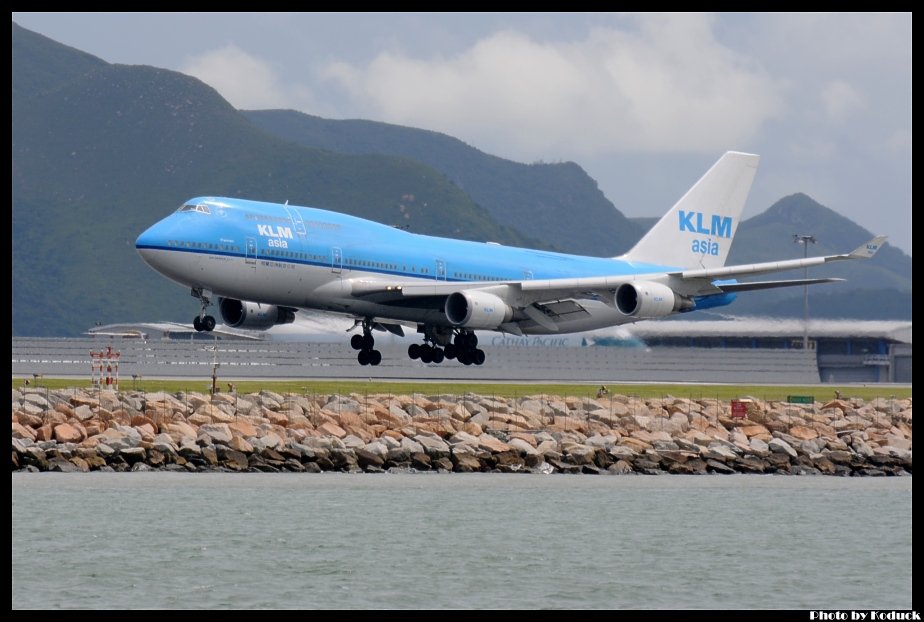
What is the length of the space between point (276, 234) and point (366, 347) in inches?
309

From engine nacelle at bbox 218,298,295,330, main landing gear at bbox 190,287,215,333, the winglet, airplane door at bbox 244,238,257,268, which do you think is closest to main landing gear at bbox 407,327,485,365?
engine nacelle at bbox 218,298,295,330

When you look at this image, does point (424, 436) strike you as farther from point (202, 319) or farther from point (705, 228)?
point (705, 228)

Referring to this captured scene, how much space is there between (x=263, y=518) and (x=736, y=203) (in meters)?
40.6

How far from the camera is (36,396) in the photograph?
46.2 meters

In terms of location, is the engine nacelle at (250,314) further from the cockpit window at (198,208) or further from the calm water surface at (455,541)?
the calm water surface at (455,541)

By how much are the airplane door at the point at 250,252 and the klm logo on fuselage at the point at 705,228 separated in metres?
24.6

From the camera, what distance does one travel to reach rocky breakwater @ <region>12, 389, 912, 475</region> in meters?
41.9

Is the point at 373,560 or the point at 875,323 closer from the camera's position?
the point at 373,560

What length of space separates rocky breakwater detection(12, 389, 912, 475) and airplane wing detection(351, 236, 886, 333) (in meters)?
4.26

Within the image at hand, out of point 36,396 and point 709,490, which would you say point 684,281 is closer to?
point 709,490
